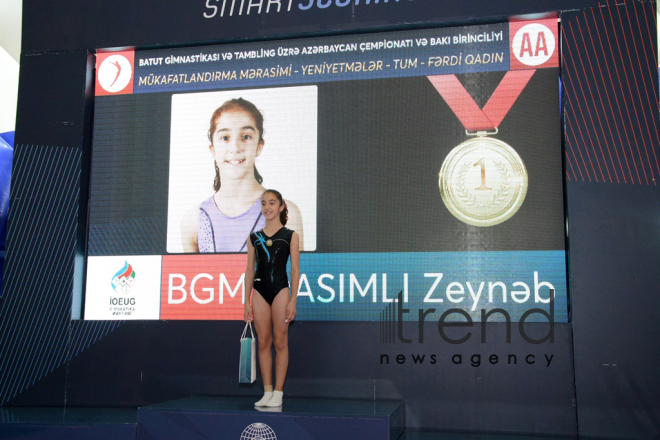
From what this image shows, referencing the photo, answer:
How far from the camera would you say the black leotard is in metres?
4.17

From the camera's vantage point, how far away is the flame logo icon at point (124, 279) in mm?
4941

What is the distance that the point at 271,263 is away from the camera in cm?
420

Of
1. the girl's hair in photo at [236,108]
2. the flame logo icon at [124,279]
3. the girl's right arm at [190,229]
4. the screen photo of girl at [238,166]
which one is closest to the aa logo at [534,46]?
the screen photo of girl at [238,166]

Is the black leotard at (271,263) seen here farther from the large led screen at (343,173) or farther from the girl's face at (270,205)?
the large led screen at (343,173)

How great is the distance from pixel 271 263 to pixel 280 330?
0.43m

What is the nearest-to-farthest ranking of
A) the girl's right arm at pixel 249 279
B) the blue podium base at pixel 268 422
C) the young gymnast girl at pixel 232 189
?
the blue podium base at pixel 268 422 < the girl's right arm at pixel 249 279 < the young gymnast girl at pixel 232 189

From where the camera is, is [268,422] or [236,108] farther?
[236,108]

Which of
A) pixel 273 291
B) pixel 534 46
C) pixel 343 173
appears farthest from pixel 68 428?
pixel 534 46

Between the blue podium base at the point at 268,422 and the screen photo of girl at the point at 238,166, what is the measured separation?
4.08ft

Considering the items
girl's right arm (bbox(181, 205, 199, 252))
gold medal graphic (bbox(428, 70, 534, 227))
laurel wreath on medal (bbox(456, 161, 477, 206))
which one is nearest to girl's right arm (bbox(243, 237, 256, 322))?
girl's right arm (bbox(181, 205, 199, 252))

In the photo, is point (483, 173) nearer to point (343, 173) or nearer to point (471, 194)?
point (471, 194)

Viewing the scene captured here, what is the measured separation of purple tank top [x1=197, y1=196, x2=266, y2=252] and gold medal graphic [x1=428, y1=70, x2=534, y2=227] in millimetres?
1386

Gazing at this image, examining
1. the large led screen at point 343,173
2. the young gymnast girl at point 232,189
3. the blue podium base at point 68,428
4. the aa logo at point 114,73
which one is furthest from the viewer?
the aa logo at point 114,73

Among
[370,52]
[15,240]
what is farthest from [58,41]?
[370,52]
